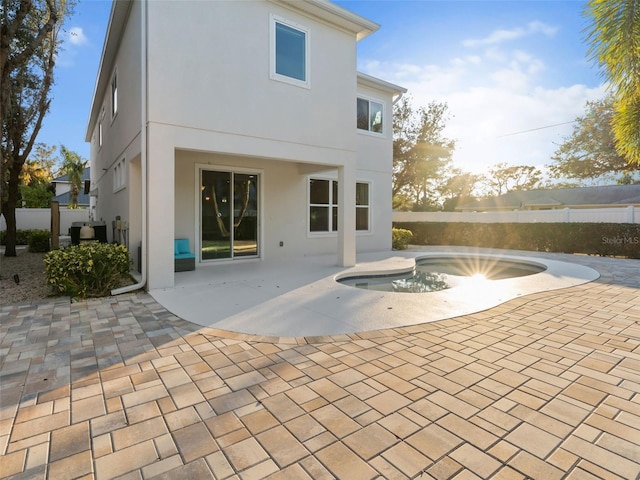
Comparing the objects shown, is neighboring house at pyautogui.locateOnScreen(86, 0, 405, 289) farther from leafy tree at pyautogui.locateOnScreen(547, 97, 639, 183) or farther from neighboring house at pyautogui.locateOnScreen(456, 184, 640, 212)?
neighboring house at pyautogui.locateOnScreen(456, 184, 640, 212)

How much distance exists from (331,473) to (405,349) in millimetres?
1928

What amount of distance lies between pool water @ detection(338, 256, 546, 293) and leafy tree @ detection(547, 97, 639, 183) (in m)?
16.3

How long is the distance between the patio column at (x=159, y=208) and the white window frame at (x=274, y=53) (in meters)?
2.90

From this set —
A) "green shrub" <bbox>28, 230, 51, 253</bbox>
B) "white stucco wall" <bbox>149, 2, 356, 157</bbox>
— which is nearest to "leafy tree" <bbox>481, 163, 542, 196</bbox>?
"white stucco wall" <bbox>149, 2, 356, 157</bbox>

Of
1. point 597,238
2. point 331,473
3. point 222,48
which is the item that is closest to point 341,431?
point 331,473

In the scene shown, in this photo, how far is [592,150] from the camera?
22.8 m

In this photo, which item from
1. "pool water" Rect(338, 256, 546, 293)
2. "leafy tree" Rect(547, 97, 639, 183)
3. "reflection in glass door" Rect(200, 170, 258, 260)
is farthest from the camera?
"leafy tree" Rect(547, 97, 639, 183)

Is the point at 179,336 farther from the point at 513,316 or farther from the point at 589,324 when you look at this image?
the point at 589,324

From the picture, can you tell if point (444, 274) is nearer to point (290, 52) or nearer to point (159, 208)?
point (290, 52)

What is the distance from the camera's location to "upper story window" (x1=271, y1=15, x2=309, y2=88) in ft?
25.7

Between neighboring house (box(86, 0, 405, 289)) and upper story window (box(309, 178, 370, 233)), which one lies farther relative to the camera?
upper story window (box(309, 178, 370, 233))

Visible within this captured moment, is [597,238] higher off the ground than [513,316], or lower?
higher

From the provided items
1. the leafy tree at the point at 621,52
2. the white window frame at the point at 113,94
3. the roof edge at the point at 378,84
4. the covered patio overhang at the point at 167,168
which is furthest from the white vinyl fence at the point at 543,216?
the white window frame at the point at 113,94

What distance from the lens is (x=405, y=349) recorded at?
11.9 feet
